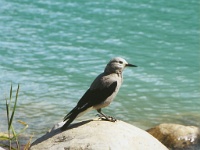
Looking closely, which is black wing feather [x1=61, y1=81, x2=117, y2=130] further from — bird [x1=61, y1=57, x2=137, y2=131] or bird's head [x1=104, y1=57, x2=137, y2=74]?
bird's head [x1=104, y1=57, x2=137, y2=74]

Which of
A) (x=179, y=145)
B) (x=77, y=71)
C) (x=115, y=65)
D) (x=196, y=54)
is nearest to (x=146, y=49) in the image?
(x=196, y=54)

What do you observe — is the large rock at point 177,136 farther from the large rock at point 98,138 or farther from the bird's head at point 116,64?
the bird's head at point 116,64

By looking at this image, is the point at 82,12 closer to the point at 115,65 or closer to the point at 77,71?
the point at 77,71

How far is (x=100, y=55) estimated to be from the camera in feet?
46.9

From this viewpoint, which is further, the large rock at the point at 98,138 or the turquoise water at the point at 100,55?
the turquoise water at the point at 100,55

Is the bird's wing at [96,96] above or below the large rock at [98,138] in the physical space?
above

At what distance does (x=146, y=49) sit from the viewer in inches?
587

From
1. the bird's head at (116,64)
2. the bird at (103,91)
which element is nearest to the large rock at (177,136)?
the bird at (103,91)

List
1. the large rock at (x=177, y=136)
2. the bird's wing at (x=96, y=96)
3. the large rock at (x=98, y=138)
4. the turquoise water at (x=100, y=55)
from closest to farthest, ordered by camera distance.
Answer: the large rock at (x=98, y=138) < the bird's wing at (x=96, y=96) < the large rock at (x=177, y=136) < the turquoise water at (x=100, y=55)

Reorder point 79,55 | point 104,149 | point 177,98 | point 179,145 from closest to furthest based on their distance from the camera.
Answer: point 104,149 < point 179,145 < point 177,98 < point 79,55

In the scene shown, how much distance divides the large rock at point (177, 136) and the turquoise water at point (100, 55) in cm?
128

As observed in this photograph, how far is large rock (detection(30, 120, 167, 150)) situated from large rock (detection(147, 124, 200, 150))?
7.07 feet

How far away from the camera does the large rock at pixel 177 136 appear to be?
8.62m

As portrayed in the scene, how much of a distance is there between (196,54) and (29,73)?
4.39 metres
